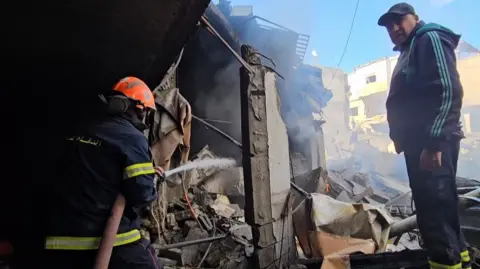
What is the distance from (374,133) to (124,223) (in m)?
33.3

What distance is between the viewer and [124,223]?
6.30 ft

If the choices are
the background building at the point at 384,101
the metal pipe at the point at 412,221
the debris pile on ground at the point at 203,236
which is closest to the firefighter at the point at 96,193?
the debris pile on ground at the point at 203,236

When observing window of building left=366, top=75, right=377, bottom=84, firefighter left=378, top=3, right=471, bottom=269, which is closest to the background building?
window of building left=366, top=75, right=377, bottom=84

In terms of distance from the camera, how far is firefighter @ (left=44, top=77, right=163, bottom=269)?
1.76m

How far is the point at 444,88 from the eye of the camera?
2.40m

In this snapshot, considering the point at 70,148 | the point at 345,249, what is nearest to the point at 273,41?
the point at 345,249

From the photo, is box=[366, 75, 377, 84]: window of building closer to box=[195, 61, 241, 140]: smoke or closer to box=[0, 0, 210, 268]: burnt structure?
box=[195, 61, 241, 140]: smoke

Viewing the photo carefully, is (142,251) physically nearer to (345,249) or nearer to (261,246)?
(261,246)

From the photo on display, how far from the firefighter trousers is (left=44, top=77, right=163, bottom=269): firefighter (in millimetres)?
2022

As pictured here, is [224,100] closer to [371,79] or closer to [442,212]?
[442,212]

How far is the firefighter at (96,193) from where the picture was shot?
1761mm

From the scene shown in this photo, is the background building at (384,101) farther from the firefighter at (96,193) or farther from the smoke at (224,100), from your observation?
the firefighter at (96,193)

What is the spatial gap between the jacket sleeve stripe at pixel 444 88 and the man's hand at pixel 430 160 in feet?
0.46

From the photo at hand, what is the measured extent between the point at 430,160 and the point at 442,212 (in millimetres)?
398
